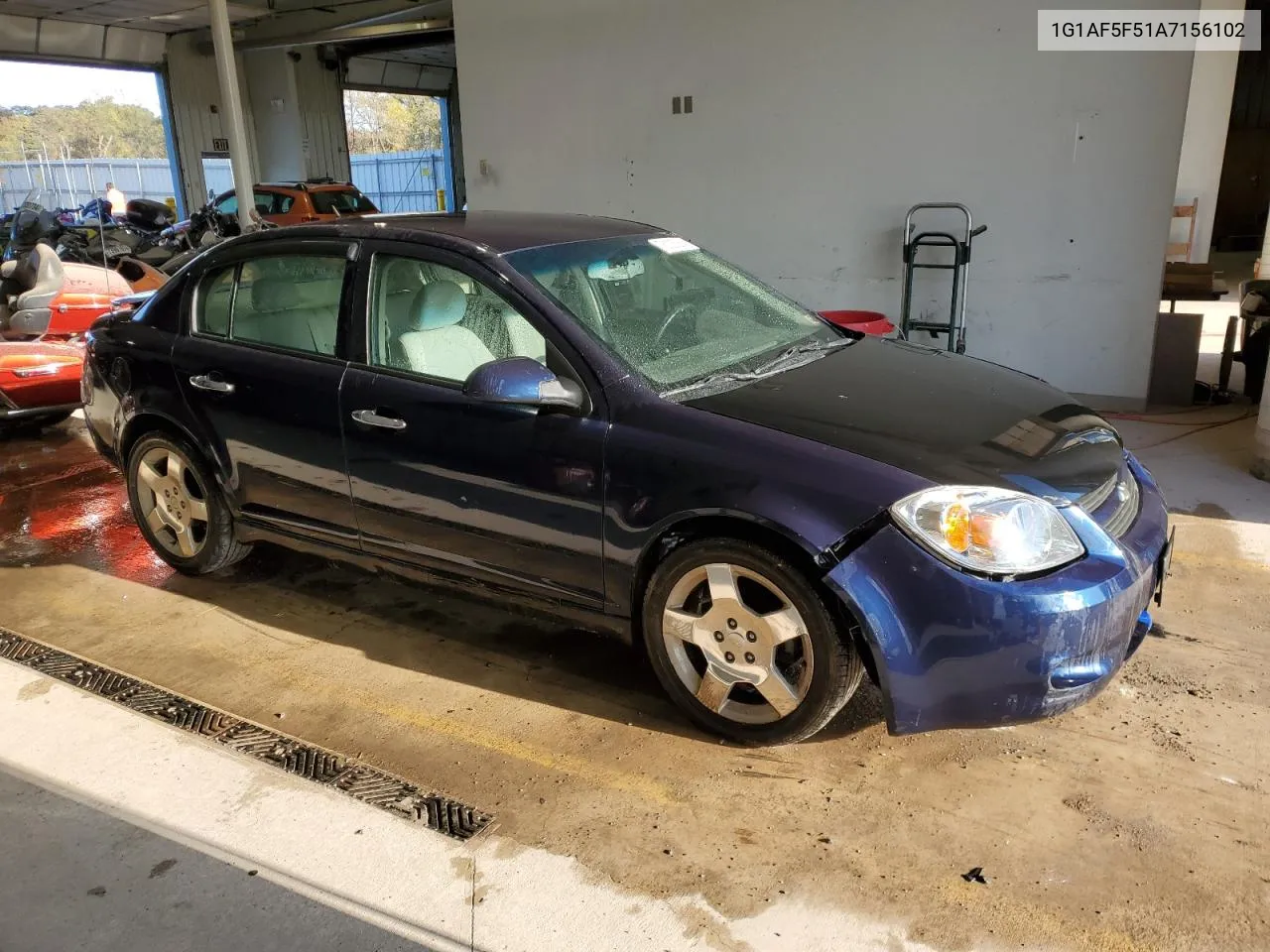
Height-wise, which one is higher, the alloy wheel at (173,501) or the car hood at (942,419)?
the car hood at (942,419)

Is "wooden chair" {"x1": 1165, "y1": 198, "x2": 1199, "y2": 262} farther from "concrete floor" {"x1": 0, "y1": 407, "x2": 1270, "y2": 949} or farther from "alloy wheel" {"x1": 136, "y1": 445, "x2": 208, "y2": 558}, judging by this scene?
"alloy wheel" {"x1": 136, "y1": 445, "x2": 208, "y2": 558}

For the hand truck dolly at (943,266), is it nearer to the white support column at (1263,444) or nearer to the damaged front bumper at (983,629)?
the white support column at (1263,444)

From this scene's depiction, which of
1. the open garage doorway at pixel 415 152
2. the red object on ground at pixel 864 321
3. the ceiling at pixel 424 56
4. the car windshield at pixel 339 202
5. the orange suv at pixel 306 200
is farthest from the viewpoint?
the open garage doorway at pixel 415 152

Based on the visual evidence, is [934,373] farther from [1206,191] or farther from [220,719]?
[1206,191]

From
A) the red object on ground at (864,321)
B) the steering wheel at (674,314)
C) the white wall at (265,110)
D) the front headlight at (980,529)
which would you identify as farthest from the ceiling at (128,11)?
the front headlight at (980,529)

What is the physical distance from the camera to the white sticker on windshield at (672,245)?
390 centimetres

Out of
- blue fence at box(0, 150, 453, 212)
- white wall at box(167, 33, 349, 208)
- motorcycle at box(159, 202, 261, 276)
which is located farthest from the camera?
white wall at box(167, 33, 349, 208)

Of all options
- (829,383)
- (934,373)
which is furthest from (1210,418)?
(829,383)

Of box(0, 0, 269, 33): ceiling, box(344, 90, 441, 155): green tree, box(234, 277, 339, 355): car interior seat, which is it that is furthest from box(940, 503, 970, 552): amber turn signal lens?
box(344, 90, 441, 155): green tree

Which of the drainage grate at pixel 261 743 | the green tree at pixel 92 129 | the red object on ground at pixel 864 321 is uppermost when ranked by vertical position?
the green tree at pixel 92 129

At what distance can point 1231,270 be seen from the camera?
56.4 feet

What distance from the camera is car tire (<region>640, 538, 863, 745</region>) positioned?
271 cm

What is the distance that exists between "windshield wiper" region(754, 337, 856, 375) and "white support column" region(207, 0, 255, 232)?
868 centimetres

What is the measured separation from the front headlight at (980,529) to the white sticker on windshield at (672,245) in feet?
5.84
